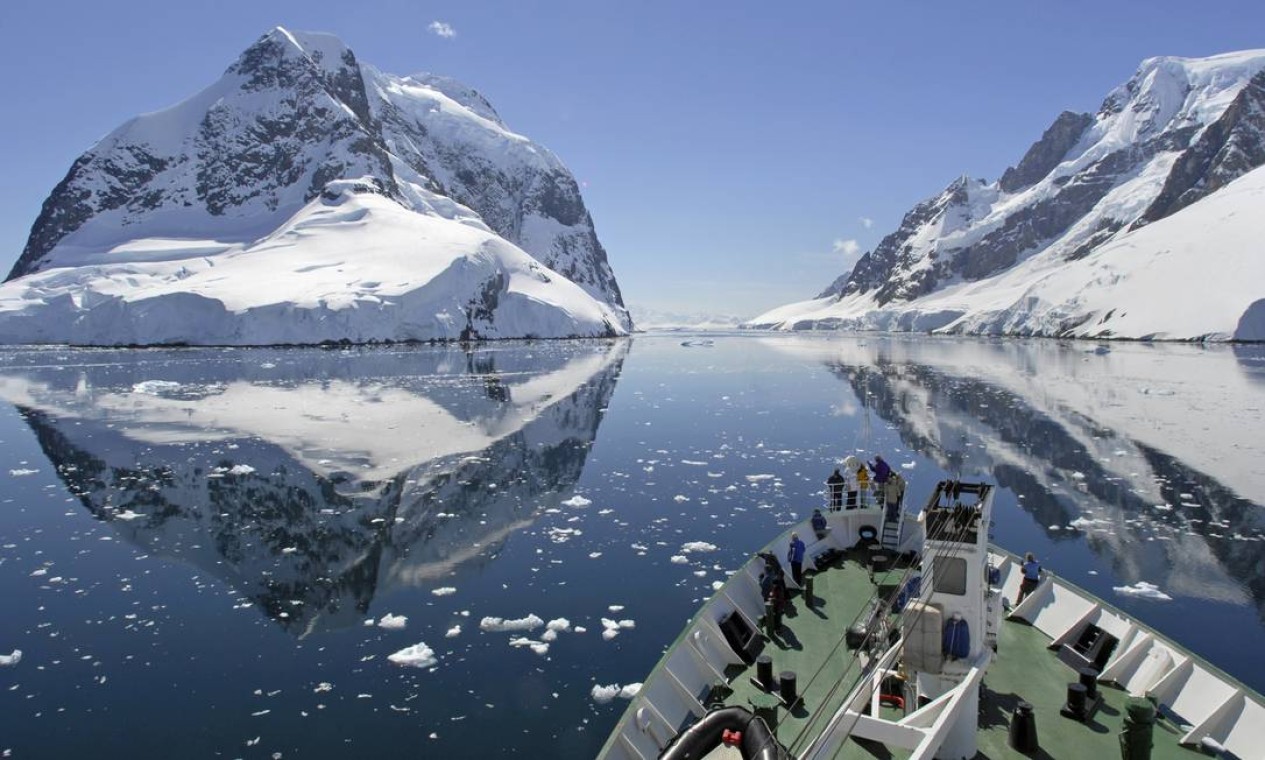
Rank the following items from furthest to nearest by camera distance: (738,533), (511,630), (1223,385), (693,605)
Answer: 1. (1223,385)
2. (738,533)
3. (693,605)
4. (511,630)

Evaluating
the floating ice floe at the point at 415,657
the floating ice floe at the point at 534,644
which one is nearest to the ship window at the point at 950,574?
the floating ice floe at the point at 534,644

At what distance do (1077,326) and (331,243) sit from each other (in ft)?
458

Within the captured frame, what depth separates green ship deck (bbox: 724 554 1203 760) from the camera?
970 cm

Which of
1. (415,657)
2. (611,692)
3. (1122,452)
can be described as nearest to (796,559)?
(611,692)

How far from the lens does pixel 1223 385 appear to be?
55656mm

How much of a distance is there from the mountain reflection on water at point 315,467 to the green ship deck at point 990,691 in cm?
952

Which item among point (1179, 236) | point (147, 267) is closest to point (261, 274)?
point (147, 267)

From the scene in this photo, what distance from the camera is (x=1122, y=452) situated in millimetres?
33188

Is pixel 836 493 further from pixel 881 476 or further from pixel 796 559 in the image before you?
pixel 796 559

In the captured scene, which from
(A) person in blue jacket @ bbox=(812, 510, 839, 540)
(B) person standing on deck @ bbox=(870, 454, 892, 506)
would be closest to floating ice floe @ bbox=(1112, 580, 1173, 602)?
(B) person standing on deck @ bbox=(870, 454, 892, 506)

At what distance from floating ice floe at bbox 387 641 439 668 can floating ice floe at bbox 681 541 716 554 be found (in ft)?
26.9

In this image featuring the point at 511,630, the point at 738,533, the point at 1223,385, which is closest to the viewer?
the point at 511,630

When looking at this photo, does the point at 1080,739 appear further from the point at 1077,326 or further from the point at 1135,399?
the point at 1077,326

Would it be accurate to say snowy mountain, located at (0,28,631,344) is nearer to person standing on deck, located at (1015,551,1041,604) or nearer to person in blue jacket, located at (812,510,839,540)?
person in blue jacket, located at (812,510,839,540)
